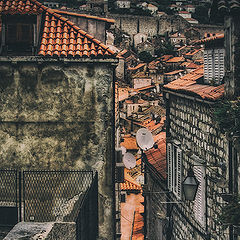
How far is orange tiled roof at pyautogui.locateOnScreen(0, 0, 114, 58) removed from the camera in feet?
33.6

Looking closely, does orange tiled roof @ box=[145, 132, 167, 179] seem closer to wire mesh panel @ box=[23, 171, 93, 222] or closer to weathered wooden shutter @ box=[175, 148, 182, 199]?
weathered wooden shutter @ box=[175, 148, 182, 199]

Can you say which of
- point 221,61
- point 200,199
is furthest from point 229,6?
point 200,199

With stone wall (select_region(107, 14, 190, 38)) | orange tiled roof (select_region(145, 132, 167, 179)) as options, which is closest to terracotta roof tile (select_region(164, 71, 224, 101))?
orange tiled roof (select_region(145, 132, 167, 179))

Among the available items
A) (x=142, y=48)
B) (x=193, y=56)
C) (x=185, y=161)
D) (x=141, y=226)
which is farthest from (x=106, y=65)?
(x=142, y=48)

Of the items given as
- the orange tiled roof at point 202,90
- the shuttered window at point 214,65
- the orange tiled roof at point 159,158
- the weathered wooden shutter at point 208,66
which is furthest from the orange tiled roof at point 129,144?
the shuttered window at point 214,65

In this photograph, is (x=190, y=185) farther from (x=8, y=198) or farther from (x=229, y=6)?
(x=8, y=198)

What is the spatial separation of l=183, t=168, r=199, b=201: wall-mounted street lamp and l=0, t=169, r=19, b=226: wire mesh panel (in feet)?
13.7

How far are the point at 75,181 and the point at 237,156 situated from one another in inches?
173

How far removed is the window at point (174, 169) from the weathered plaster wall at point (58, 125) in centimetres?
175

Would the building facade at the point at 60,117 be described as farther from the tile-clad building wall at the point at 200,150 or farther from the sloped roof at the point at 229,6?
the sloped roof at the point at 229,6

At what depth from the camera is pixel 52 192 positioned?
10.2 metres

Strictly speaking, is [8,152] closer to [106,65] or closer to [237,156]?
[106,65]

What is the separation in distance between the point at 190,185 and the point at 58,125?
148 inches

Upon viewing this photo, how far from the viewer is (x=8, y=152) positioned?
10.4 m
